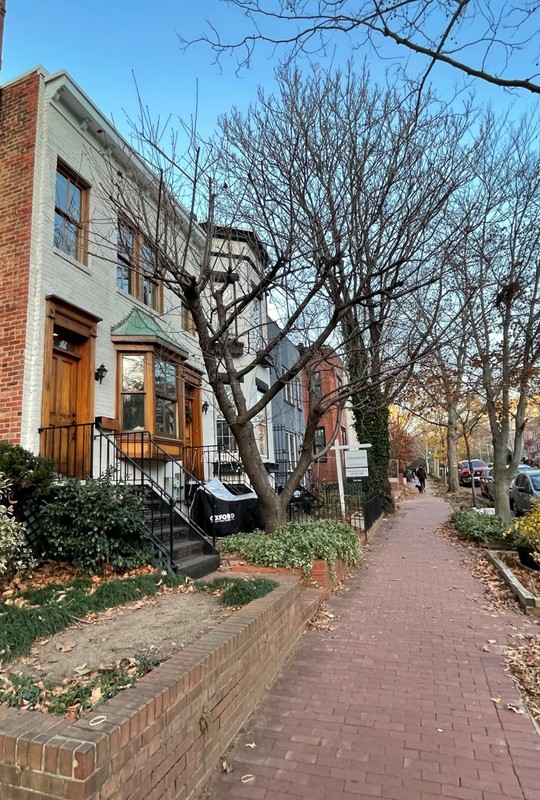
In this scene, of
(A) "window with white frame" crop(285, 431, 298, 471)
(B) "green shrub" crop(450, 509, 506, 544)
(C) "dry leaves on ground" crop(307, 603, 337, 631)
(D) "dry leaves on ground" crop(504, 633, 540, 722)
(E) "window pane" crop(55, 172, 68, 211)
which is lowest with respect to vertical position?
(D) "dry leaves on ground" crop(504, 633, 540, 722)

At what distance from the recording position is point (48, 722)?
2.30 metres

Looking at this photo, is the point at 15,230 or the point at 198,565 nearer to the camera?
the point at 198,565

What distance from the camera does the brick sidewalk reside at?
118 inches

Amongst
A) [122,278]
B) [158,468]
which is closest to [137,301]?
[122,278]

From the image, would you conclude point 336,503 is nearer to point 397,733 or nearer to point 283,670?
point 283,670

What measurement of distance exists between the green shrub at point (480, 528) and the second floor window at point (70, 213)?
997 centimetres

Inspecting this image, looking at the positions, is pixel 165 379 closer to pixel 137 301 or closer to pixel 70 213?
pixel 137 301

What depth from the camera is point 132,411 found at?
9.35 meters

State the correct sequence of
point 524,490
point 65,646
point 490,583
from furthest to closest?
point 524,490, point 490,583, point 65,646

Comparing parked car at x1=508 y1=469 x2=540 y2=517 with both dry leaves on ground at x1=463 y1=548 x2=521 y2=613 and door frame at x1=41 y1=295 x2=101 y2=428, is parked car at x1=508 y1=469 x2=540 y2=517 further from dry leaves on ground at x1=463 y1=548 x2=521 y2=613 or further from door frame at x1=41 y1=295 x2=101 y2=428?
door frame at x1=41 y1=295 x2=101 y2=428

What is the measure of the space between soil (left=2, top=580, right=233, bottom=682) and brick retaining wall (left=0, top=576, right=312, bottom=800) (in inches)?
15.4

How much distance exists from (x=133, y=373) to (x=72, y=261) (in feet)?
7.45

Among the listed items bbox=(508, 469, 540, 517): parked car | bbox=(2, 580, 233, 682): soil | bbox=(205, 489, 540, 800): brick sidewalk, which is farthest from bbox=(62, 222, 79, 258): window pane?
bbox=(508, 469, 540, 517): parked car

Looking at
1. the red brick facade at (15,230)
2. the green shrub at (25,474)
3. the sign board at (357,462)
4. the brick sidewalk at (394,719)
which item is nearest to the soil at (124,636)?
the brick sidewalk at (394,719)
